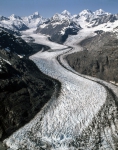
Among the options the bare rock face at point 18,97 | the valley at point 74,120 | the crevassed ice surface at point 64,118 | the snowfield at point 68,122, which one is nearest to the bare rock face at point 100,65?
the valley at point 74,120

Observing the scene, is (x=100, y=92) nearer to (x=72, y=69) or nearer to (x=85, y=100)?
(x=85, y=100)

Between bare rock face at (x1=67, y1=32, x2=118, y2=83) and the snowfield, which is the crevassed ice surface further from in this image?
bare rock face at (x1=67, y1=32, x2=118, y2=83)

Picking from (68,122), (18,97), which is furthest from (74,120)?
(18,97)

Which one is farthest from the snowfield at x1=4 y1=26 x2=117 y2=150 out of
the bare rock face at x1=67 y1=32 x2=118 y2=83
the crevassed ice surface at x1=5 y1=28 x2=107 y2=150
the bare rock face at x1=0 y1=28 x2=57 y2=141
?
the bare rock face at x1=67 y1=32 x2=118 y2=83

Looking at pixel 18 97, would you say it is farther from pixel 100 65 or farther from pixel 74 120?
pixel 100 65

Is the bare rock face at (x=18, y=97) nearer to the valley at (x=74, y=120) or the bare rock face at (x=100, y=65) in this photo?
the valley at (x=74, y=120)

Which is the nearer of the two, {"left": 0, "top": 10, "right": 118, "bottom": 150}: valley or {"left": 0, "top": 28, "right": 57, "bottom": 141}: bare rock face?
{"left": 0, "top": 10, "right": 118, "bottom": 150}: valley

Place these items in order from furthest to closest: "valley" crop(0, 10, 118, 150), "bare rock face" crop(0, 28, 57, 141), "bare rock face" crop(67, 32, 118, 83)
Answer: "bare rock face" crop(67, 32, 118, 83) → "bare rock face" crop(0, 28, 57, 141) → "valley" crop(0, 10, 118, 150)

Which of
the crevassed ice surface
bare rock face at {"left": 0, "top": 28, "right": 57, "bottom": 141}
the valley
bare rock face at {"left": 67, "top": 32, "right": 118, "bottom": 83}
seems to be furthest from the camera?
bare rock face at {"left": 67, "top": 32, "right": 118, "bottom": 83}
